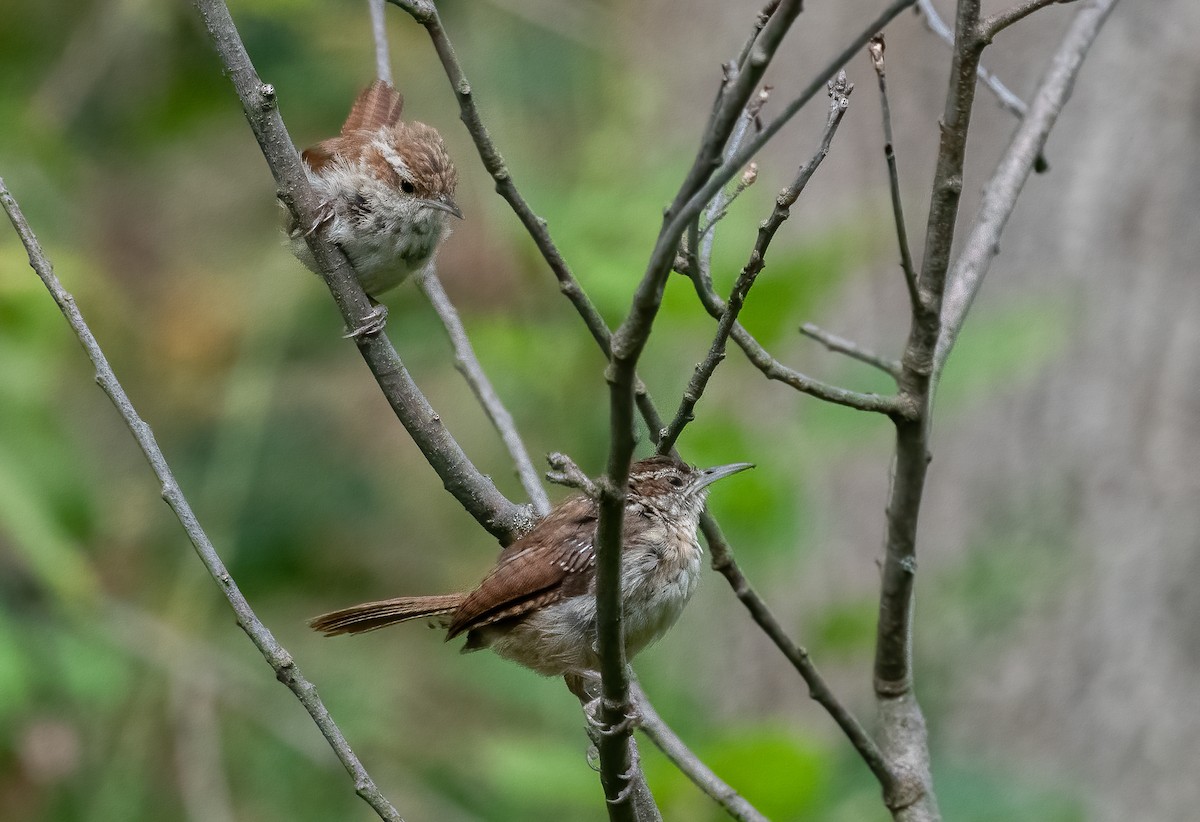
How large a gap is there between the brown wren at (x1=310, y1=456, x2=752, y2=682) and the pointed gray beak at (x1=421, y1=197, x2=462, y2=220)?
1034 millimetres

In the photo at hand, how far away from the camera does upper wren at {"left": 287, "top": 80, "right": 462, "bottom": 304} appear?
12.3 feet

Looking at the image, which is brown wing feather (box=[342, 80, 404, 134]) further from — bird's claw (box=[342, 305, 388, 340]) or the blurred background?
bird's claw (box=[342, 305, 388, 340])

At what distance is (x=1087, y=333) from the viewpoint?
5.73m

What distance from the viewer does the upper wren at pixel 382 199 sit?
12.3 feet

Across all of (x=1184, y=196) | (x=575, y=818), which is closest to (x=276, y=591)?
(x=575, y=818)

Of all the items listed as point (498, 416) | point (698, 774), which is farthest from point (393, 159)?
point (698, 774)

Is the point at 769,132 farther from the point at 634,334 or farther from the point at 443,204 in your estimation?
the point at 443,204

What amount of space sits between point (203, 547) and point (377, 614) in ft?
3.16

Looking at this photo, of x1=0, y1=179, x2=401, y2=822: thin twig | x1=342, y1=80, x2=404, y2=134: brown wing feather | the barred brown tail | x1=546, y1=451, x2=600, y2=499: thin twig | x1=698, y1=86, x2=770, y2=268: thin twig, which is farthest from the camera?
x1=342, y1=80, x2=404, y2=134: brown wing feather

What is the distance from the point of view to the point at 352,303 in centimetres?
300

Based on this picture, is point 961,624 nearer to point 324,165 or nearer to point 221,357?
point 324,165

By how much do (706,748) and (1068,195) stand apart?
3267mm

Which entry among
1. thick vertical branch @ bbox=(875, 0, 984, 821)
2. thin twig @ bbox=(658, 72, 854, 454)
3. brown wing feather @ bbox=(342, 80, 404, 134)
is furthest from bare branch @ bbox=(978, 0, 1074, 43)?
brown wing feather @ bbox=(342, 80, 404, 134)

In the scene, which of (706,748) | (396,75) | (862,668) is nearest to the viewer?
(706,748)
